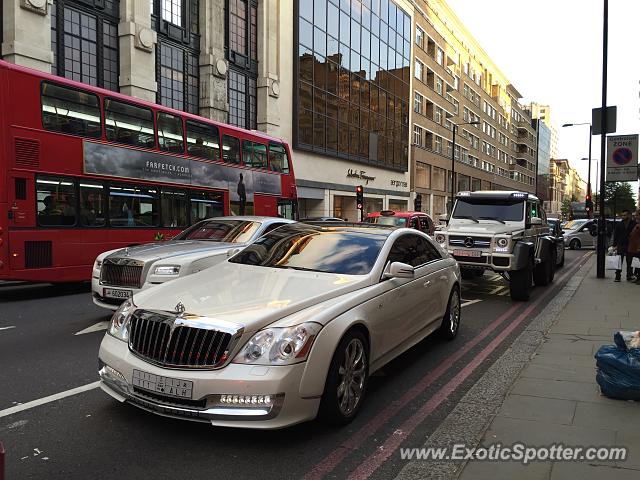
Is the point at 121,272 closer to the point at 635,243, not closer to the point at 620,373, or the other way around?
the point at 620,373

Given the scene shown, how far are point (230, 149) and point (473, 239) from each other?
23.3 ft

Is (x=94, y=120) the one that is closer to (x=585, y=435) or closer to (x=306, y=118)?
(x=585, y=435)

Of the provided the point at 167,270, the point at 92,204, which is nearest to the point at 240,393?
the point at 167,270

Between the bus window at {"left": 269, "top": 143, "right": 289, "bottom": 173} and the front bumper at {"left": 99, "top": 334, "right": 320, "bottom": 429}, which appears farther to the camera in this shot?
the bus window at {"left": 269, "top": 143, "right": 289, "bottom": 173}

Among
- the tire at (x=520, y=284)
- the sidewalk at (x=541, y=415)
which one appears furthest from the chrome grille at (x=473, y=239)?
the sidewalk at (x=541, y=415)

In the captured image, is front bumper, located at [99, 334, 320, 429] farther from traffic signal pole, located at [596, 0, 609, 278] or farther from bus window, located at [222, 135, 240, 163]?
traffic signal pole, located at [596, 0, 609, 278]

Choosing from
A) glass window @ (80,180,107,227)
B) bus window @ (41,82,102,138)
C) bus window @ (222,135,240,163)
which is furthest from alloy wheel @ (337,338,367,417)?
bus window @ (222,135,240,163)

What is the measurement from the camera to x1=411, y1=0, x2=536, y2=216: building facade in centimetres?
5144

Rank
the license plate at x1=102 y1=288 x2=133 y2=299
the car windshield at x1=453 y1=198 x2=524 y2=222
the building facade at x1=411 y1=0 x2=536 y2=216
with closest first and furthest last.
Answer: the license plate at x1=102 y1=288 x2=133 y2=299, the car windshield at x1=453 y1=198 x2=524 y2=222, the building facade at x1=411 y1=0 x2=536 y2=216

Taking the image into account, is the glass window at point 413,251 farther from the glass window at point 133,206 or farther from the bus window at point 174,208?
the bus window at point 174,208

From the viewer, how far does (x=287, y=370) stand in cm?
321

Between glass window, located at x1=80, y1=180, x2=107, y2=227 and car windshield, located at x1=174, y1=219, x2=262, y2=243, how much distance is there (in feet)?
9.02

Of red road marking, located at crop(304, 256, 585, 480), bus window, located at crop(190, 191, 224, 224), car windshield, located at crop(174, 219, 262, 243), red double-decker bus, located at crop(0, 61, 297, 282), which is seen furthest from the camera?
bus window, located at crop(190, 191, 224, 224)

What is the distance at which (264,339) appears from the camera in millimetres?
3295
